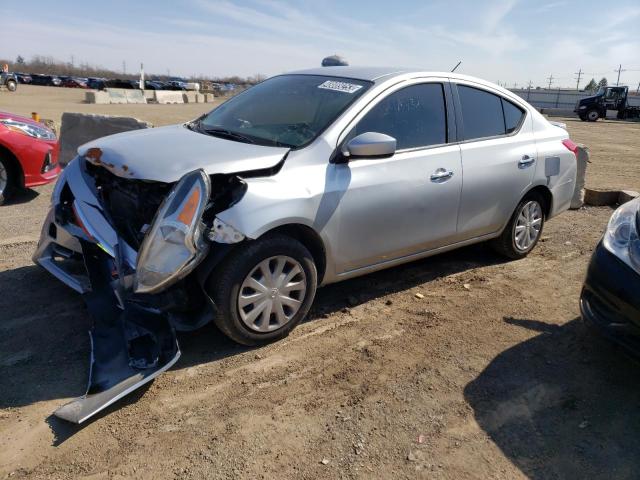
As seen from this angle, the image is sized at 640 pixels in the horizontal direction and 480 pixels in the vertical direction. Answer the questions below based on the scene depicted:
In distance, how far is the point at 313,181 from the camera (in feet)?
11.1

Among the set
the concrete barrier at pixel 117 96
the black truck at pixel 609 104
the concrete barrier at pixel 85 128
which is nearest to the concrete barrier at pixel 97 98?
the concrete barrier at pixel 117 96

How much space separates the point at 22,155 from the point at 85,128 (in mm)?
2635

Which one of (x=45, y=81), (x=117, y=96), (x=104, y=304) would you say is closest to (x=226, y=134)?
(x=104, y=304)

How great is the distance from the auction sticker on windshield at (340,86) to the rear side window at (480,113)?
3.49ft

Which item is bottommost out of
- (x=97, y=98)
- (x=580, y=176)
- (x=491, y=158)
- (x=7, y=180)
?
(x=7, y=180)

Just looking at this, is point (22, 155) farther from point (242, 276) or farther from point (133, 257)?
point (242, 276)

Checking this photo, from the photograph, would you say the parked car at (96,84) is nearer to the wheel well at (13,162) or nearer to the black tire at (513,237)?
the wheel well at (13,162)

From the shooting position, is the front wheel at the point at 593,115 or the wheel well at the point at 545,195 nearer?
the wheel well at the point at 545,195

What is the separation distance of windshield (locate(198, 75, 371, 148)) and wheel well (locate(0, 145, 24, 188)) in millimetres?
3280

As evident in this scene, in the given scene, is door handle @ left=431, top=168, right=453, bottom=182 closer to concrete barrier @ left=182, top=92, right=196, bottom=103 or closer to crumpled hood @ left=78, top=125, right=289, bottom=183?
crumpled hood @ left=78, top=125, right=289, bottom=183

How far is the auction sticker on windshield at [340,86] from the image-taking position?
12.7 ft

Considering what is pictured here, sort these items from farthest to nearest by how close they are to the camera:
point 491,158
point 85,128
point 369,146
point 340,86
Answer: point 85,128 < point 491,158 < point 340,86 < point 369,146

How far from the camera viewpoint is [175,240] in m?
2.82

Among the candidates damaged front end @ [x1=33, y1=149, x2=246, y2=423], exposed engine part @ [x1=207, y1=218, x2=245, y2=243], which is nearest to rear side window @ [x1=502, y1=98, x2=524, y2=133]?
damaged front end @ [x1=33, y1=149, x2=246, y2=423]
